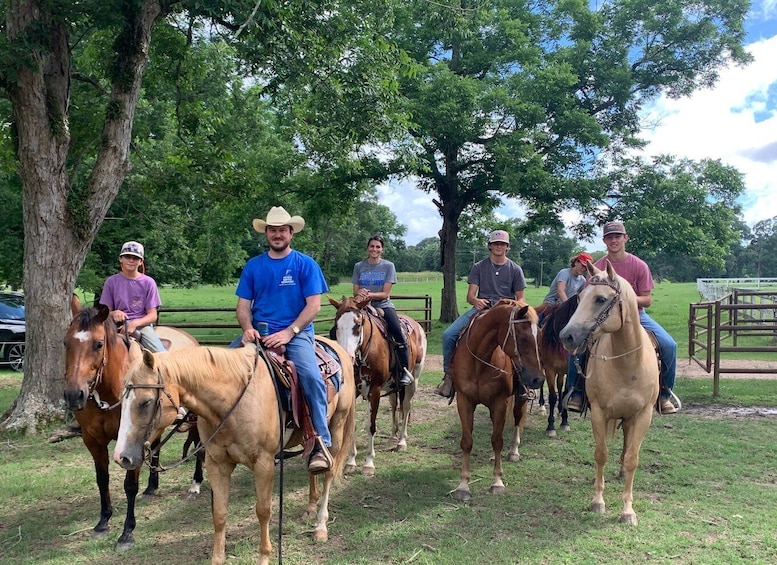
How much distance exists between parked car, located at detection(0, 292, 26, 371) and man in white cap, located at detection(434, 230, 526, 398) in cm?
1089

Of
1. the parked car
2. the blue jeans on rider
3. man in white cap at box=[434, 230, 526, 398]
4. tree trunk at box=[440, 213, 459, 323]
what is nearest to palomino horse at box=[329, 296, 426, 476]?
man in white cap at box=[434, 230, 526, 398]

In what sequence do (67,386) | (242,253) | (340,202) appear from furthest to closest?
(242,253) < (340,202) < (67,386)

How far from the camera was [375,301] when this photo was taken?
721 centimetres

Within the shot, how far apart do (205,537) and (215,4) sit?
6.45m

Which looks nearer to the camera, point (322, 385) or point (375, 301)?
point (322, 385)

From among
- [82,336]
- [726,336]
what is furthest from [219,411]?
[726,336]

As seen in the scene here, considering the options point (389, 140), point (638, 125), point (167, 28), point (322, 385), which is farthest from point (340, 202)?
point (322, 385)

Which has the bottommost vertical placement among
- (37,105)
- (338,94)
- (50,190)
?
(50,190)

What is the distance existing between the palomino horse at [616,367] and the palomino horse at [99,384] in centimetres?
366

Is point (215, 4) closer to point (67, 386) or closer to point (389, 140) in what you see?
point (389, 140)

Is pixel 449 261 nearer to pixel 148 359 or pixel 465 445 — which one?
pixel 465 445

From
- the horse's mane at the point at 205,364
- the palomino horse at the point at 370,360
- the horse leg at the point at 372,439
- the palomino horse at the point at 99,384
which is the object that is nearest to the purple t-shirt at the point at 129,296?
the palomino horse at the point at 99,384

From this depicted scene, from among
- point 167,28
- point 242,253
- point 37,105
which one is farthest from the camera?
point 242,253

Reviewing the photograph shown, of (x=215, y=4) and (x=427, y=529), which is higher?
(x=215, y=4)
